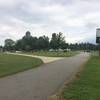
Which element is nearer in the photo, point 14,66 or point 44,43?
point 14,66

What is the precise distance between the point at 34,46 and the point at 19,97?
137016 millimetres

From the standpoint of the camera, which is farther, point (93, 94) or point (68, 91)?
point (68, 91)

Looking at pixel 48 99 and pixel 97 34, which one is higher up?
pixel 97 34

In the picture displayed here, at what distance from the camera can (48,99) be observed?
9805 millimetres

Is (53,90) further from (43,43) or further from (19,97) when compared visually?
(43,43)

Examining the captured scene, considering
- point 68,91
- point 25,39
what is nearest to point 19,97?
point 68,91

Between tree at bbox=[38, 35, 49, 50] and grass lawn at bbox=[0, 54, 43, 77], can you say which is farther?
tree at bbox=[38, 35, 49, 50]

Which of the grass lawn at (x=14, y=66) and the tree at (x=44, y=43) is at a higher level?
the tree at (x=44, y=43)

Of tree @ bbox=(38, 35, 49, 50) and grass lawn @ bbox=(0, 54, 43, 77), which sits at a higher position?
tree @ bbox=(38, 35, 49, 50)

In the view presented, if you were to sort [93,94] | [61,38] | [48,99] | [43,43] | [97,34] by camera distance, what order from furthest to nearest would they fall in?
[43,43] → [61,38] → [97,34] → [93,94] → [48,99]

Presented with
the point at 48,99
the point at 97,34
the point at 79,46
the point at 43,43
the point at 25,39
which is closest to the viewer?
the point at 48,99

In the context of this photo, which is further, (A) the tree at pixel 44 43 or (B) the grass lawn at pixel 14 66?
(A) the tree at pixel 44 43

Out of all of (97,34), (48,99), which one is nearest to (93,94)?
(48,99)

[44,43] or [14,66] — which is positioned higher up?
[44,43]
